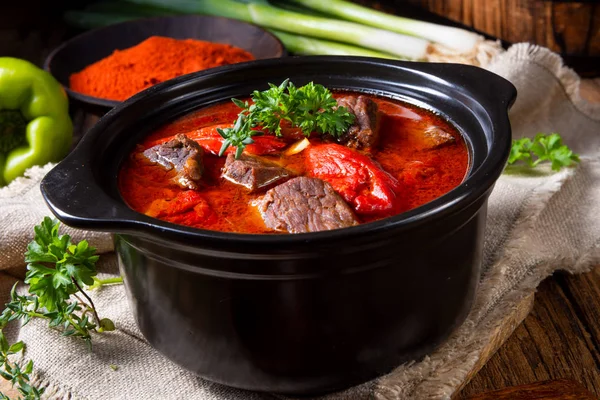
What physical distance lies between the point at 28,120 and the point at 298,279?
2810 mm

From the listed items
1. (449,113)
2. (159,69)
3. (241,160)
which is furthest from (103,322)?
(159,69)

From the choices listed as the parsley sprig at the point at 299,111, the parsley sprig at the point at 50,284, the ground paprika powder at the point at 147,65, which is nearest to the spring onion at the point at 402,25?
the ground paprika powder at the point at 147,65

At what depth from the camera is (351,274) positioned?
2072 millimetres

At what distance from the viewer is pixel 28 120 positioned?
14.2ft

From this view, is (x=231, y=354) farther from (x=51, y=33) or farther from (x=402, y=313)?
(x=51, y=33)

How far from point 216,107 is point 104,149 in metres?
0.56

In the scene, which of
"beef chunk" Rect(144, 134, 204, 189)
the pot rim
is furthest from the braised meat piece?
"beef chunk" Rect(144, 134, 204, 189)

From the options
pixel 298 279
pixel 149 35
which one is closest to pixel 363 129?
pixel 298 279

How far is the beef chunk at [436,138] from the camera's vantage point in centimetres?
262

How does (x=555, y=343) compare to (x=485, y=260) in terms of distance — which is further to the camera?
(x=485, y=260)

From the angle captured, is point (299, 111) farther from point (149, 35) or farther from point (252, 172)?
point (149, 35)

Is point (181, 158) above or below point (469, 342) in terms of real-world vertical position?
above

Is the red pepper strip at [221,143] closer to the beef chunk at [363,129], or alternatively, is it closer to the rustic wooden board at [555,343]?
the beef chunk at [363,129]

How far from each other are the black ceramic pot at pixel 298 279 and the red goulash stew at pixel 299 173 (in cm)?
12
